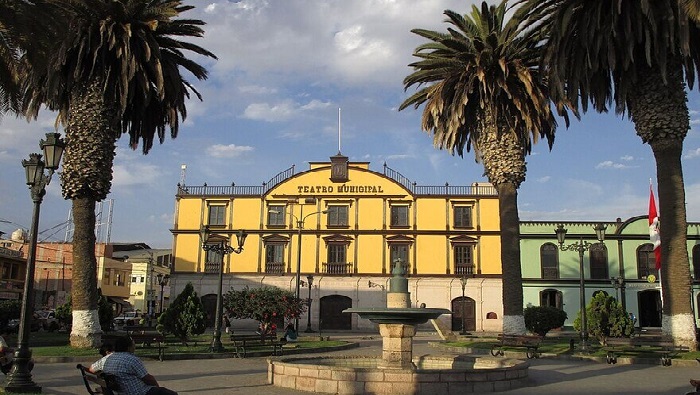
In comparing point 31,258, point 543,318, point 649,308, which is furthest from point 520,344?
point 649,308

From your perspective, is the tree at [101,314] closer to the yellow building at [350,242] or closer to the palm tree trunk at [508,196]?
the yellow building at [350,242]

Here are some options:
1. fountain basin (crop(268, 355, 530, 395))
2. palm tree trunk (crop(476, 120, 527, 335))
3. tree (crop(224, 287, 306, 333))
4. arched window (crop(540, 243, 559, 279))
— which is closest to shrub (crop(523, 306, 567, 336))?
palm tree trunk (crop(476, 120, 527, 335))

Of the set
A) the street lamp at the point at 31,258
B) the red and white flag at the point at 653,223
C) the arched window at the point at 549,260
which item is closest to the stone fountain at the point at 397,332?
the street lamp at the point at 31,258

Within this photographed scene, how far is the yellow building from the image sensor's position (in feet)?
157

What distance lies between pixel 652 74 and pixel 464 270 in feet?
91.4

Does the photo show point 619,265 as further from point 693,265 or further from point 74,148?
point 74,148

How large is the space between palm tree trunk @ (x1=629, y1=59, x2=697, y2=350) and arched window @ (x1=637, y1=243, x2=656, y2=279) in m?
28.4

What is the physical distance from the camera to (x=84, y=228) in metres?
22.2

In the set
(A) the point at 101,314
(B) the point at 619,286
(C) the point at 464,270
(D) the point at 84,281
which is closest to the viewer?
(D) the point at 84,281

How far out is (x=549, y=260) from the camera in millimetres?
49594

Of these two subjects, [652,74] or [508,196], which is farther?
[508,196]

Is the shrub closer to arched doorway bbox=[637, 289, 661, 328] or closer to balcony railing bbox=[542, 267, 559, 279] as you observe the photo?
balcony railing bbox=[542, 267, 559, 279]

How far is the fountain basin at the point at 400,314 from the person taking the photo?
1428 centimetres

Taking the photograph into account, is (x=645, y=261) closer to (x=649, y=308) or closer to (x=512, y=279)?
(x=649, y=308)
